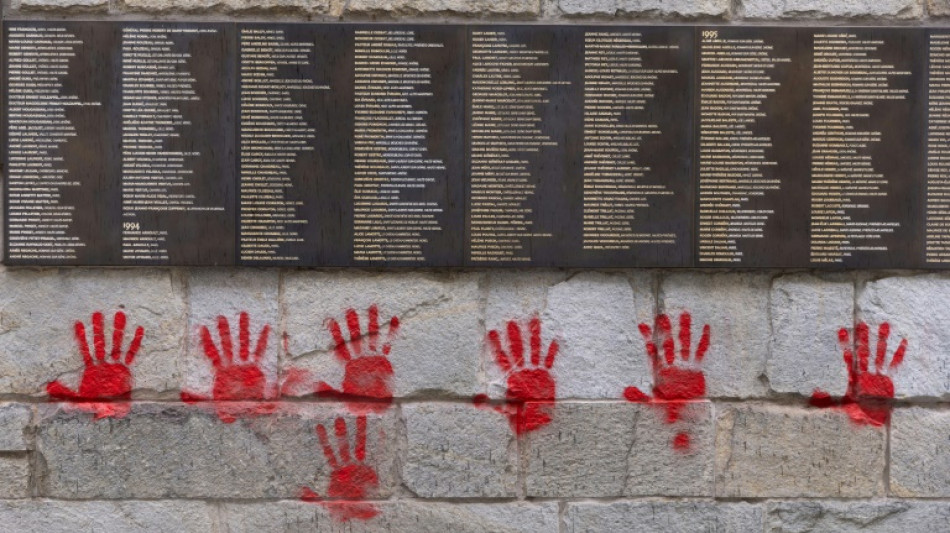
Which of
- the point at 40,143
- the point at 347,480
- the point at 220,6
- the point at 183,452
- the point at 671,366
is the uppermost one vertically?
the point at 220,6

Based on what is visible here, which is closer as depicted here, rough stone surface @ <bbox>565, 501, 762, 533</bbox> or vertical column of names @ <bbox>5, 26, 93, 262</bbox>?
vertical column of names @ <bbox>5, 26, 93, 262</bbox>

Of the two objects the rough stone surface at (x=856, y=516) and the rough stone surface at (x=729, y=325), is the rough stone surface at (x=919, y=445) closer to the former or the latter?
the rough stone surface at (x=856, y=516)

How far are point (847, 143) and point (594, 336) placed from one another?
1392 mm

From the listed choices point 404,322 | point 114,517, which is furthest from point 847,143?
point 114,517

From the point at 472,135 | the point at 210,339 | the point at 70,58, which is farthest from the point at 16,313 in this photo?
the point at 472,135

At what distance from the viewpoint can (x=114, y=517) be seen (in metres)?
3.66

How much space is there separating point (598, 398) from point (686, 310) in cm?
56

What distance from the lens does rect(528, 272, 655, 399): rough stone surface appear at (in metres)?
3.68

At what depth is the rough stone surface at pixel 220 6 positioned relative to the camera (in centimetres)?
364

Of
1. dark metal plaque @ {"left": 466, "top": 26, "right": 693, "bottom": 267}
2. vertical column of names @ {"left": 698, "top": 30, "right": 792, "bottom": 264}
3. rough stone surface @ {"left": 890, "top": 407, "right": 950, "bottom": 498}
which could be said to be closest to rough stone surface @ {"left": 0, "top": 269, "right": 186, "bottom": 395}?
dark metal plaque @ {"left": 466, "top": 26, "right": 693, "bottom": 267}

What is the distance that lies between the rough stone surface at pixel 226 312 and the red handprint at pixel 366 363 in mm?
255

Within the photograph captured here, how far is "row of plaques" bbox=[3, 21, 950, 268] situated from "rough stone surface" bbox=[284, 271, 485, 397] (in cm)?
12

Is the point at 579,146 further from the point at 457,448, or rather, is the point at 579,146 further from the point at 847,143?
the point at 457,448

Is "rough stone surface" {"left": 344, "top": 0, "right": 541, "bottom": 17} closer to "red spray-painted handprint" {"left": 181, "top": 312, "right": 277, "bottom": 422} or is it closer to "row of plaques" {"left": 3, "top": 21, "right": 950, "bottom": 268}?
"row of plaques" {"left": 3, "top": 21, "right": 950, "bottom": 268}
